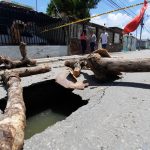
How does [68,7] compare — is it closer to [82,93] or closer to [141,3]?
[141,3]

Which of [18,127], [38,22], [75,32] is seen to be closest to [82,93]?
[18,127]

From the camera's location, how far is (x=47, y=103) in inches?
241

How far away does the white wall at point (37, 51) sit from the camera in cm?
1254

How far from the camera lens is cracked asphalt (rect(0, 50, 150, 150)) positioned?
8.78ft

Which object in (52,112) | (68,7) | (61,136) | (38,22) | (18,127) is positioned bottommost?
(52,112)

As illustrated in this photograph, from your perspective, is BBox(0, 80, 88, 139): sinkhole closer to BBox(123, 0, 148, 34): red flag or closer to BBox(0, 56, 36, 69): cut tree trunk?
BBox(0, 56, 36, 69): cut tree trunk

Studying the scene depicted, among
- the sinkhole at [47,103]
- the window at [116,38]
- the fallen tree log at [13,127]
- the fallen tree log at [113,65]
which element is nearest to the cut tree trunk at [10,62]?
the sinkhole at [47,103]

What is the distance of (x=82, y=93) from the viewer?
196 inches

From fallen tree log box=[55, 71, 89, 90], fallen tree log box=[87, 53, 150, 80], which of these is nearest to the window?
fallen tree log box=[87, 53, 150, 80]

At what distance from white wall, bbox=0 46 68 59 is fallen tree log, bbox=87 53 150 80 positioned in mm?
7635

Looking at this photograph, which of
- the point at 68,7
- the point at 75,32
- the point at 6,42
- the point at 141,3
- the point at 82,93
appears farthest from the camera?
the point at 68,7

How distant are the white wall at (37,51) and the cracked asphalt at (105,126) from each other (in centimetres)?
855

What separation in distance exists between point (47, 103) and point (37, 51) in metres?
8.62

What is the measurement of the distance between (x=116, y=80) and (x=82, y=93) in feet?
4.04
